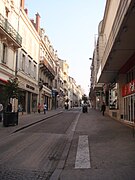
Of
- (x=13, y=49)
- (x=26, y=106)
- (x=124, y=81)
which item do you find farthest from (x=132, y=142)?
(x=26, y=106)

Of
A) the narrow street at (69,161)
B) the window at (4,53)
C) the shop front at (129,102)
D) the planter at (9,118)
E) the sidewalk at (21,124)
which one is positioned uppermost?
the window at (4,53)

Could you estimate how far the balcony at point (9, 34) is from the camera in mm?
21413

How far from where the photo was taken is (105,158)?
7074 millimetres

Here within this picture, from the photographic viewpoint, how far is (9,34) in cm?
2269

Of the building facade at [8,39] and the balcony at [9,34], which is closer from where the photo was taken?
the balcony at [9,34]

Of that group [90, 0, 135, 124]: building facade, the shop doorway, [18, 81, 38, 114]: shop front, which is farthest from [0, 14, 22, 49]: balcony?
the shop doorway

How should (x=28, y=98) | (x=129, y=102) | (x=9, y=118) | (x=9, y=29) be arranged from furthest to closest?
(x=28, y=98), (x=9, y=29), (x=129, y=102), (x=9, y=118)

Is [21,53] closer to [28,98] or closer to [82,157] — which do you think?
[28,98]

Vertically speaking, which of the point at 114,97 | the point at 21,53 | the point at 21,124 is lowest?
the point at 21,124

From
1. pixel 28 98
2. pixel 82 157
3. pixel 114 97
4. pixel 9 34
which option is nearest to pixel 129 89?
pixel 114 97

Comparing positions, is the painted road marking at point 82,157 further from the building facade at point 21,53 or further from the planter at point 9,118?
the building facade at point 21,53

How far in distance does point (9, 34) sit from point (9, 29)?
33.8 inches

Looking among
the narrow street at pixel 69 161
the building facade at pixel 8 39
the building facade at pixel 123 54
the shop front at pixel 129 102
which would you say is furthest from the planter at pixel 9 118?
the shop front at pixel 129 102

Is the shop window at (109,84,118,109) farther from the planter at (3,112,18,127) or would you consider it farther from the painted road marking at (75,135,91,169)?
the painted road marking at (75,135,91,169)
